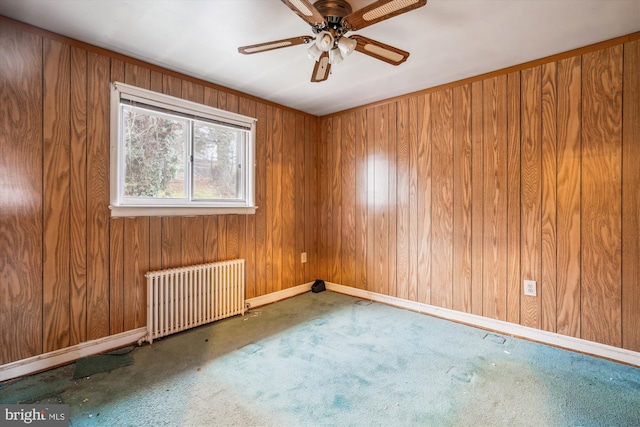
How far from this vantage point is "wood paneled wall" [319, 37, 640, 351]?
2.21 metres

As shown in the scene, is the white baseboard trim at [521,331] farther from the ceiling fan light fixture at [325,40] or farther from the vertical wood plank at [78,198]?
the vertical wood plank at [78,198]

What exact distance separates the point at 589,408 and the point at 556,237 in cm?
124

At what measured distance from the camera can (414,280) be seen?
3287 millimetres

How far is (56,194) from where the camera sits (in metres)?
2.15

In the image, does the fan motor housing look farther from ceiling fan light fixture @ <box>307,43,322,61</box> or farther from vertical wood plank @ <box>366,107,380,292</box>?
vertical wood plank @ <box>366,107,380,292</box>

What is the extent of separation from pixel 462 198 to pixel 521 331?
4.18 feet

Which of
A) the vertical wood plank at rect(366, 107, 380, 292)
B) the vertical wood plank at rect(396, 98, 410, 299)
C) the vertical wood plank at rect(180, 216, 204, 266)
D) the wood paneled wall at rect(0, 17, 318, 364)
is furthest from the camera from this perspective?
the vertical wood plank at rect(366, 107, 380, 292)

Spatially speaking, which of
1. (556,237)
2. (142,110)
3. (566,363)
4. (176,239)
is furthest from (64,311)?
(556,237)

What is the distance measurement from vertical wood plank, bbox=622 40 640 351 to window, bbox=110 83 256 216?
3.20 m

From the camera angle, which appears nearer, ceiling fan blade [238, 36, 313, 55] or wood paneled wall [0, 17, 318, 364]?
ceiling fan blade [238, 36, 313, 55]

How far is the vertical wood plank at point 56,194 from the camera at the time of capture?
2105 mm

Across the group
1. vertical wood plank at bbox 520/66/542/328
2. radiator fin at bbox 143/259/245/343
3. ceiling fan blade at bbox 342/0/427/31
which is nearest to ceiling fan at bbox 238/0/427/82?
ceiling fan blade at bbox 342/0/427/31

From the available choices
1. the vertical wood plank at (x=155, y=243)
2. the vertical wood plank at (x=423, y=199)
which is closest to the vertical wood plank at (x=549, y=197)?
the vertical wood plank at (x=423, y=199)

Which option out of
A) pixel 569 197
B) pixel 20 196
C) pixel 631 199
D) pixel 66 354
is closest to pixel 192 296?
pixel 66 354
